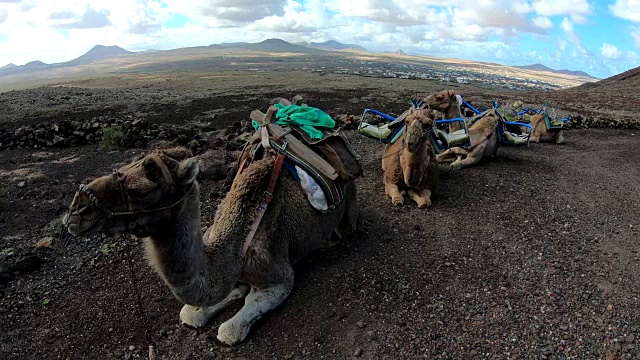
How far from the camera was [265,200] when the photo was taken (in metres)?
5.18

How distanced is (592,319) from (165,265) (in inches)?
188

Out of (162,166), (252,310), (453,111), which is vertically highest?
(453,111)

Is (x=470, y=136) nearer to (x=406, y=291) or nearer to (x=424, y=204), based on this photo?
(x=424, y=204)

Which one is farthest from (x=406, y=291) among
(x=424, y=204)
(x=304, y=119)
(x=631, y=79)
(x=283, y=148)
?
(x=631, y=79)

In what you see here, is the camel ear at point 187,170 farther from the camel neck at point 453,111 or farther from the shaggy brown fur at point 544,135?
the shaggy brown fur at point 544,135

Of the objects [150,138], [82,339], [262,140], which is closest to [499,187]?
[262,140]

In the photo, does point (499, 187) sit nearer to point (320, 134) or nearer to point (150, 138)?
point (320, 134)

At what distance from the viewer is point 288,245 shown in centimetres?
552

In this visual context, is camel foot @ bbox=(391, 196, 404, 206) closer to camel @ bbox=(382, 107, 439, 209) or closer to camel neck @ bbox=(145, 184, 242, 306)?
camel @ bbox=(382, 107, 439, 209)

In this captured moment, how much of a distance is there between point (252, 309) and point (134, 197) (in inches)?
78.2

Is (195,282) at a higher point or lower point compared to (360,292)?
higher

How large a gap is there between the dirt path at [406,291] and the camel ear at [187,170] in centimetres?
205

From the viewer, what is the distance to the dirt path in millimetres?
4809

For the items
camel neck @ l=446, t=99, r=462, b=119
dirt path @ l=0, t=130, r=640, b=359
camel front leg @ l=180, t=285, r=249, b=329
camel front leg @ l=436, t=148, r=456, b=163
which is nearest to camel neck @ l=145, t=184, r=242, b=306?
camel front leg @ l=180, t=285, r=249, b=329
